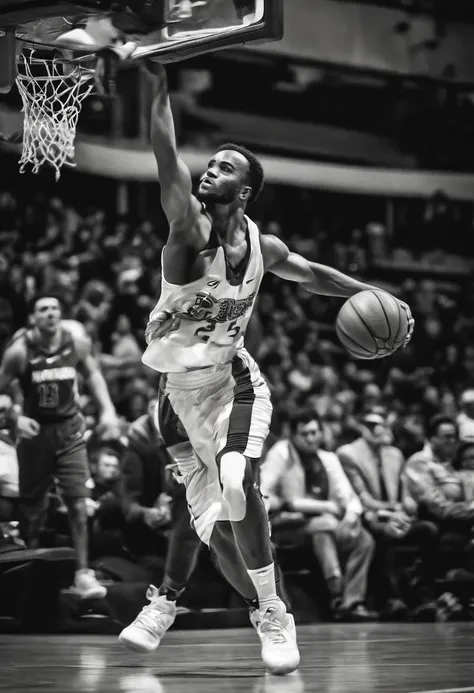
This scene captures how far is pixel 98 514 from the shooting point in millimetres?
7602

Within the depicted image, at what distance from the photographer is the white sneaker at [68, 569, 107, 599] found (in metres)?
6.94

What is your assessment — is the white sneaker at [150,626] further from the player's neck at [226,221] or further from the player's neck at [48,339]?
the player's neck at [48,339]

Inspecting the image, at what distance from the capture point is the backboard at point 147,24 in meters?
5.16

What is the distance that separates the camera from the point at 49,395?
727 cm

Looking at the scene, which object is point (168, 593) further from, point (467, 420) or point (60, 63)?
point (467, 420)

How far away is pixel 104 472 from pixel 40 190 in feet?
25.9

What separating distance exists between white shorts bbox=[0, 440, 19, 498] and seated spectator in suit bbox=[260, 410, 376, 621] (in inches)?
63.9

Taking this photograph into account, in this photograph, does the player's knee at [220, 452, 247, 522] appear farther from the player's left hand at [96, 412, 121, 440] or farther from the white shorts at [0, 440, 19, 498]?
the white shorts at [0, 440, 19, 498]

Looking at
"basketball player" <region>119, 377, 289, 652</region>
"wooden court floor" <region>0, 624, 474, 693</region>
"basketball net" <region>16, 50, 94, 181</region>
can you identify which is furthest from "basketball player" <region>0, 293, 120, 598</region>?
"basketball player" <region>119, 377, 289, 652</region>

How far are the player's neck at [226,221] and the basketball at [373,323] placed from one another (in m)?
0.58

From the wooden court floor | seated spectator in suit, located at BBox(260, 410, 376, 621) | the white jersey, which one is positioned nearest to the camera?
the wooden court floor

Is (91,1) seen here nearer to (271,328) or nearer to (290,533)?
A: (290,533)

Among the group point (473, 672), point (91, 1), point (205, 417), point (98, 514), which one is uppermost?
point (91, 1)

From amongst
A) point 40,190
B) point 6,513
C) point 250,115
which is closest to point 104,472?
point 6,513
